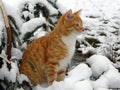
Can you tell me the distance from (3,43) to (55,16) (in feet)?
2.72

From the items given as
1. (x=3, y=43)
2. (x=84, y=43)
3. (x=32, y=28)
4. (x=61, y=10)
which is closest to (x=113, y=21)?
(x=84, y=43)

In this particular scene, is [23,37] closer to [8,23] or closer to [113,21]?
[8,23]

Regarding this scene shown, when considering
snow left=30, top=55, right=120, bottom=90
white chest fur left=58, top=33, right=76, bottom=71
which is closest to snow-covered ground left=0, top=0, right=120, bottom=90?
snow left=30, top=55, right=120, bottom=90

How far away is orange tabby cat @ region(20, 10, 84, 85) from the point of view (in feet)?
10.0

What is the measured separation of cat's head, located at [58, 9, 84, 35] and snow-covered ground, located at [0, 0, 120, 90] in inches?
7.1

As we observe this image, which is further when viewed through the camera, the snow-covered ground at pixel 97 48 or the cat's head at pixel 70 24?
the cat's head at pixel 70 24

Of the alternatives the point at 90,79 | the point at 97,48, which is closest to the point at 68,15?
the point at 90,79

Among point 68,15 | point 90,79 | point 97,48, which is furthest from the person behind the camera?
point 97,48

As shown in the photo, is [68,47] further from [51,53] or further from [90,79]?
[90,79]

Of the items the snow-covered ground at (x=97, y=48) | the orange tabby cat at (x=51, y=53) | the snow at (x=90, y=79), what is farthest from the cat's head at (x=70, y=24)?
the snow at (x=90, y=79)

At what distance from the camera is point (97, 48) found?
14.2 ft

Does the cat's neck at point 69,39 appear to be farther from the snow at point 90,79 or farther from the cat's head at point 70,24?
the snow at point 90,79

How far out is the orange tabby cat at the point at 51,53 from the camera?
10.0ft

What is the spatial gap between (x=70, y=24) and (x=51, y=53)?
309mm
